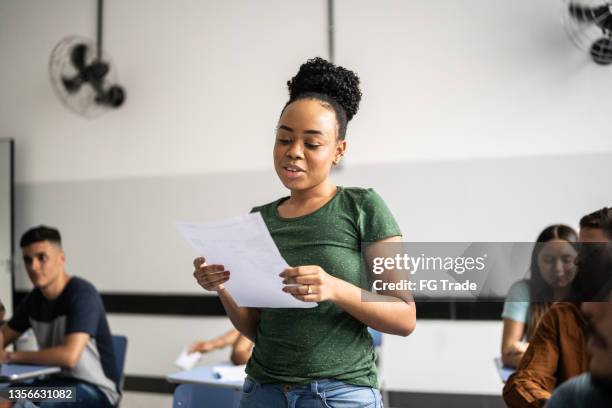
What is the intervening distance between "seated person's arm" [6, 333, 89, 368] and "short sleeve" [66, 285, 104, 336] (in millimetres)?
35

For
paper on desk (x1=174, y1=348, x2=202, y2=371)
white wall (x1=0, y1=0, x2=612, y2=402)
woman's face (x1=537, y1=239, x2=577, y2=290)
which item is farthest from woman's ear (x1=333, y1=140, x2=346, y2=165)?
white wall (x1=0, y1=0, x2=612, y2=402)

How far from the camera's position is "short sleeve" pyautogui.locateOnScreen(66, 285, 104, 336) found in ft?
8.68

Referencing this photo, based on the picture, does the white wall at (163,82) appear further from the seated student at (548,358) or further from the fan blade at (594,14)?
the seated student at (548,358)

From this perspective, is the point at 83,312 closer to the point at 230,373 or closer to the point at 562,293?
the point at 230,373

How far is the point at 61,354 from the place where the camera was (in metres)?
2.52

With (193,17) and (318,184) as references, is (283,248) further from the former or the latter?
(193,17)

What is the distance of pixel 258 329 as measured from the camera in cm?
117

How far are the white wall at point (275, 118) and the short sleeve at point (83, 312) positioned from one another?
1.39 metres

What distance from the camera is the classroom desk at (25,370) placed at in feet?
7.67

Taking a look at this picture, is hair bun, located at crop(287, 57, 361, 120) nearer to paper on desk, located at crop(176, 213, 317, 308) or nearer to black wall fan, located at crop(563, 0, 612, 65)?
paper on desk, located at crop(176, 213, 317, 308)

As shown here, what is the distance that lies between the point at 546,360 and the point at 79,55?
3867 millimetres

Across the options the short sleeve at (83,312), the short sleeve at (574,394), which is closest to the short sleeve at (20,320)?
the short sleeve at (83,312)

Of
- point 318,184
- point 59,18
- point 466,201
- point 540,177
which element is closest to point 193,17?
point 59,18

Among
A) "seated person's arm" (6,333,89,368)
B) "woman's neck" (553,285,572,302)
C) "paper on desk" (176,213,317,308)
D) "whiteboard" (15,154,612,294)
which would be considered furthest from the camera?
"whiteboard" (15,154,612,294)
